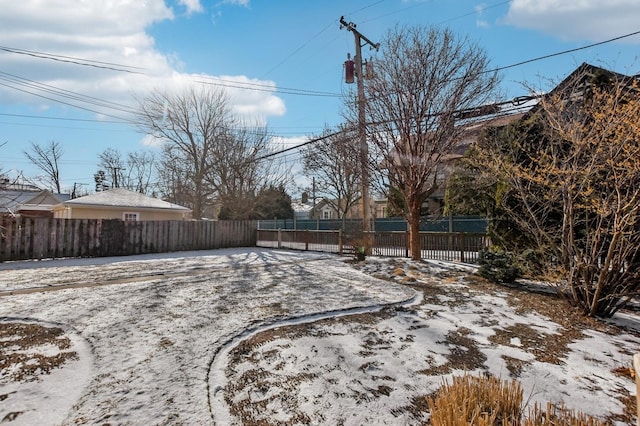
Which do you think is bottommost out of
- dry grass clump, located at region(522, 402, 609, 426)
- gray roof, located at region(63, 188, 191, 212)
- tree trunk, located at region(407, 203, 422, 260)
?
dry grass clump, located at region(522, 402, 609, 426)

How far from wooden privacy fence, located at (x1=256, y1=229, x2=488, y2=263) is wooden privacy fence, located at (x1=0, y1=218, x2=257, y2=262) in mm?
2585

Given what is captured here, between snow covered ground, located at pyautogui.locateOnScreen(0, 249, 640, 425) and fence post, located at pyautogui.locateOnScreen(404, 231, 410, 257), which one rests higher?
fence post, located at pyautogui.locateOnScreen(404, 231, 410, 257)

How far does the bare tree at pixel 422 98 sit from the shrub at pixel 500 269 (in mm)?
2763

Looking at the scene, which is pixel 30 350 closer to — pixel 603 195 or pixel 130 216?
pixel 603 195

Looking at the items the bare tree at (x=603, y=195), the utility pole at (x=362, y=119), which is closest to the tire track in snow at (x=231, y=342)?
the bare tree at (x=603, y=195)

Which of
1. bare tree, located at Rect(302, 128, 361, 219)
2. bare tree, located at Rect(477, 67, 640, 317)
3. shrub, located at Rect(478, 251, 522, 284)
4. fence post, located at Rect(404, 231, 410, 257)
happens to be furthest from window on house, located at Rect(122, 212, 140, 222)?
bare tree, located at Rect(477, 67, 640, 317)

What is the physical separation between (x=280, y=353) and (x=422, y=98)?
7.83 m

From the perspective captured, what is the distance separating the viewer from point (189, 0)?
26.9 ft

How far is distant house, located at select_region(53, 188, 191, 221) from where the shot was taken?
15714 mm

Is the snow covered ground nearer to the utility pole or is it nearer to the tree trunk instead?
the tree trunk

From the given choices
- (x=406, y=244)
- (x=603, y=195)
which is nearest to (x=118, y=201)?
(x=406, y=244)

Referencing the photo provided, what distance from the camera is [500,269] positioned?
6.76 meters

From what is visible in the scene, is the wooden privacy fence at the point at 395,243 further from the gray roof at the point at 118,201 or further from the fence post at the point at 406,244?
the gray roof at the point at 118,201

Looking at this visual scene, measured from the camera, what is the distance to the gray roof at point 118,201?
1557 cm
